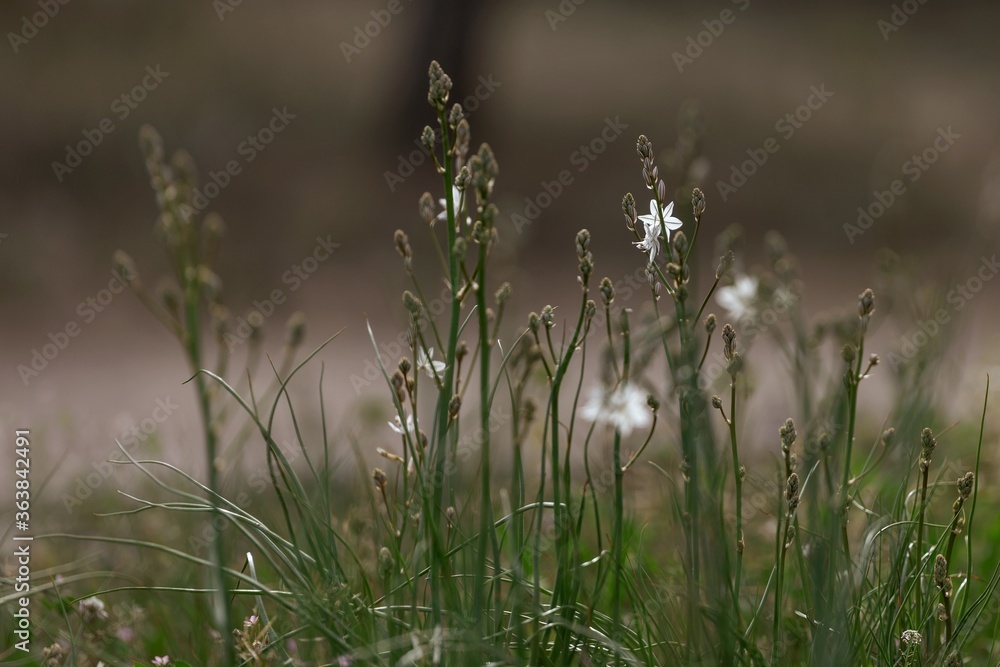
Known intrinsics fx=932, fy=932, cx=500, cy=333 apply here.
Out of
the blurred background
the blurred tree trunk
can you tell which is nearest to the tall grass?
the blurred background

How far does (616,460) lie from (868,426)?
299 centimetres

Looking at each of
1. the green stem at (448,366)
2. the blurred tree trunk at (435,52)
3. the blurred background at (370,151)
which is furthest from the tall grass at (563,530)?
the blurred tree trunk at (435,52)

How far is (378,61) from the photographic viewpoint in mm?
10938

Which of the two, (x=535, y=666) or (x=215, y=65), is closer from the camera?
(x=535, y=666)

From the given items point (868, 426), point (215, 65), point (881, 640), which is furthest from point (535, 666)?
point (215, 65)

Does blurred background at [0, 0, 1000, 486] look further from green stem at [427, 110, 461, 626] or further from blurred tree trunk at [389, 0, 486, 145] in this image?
green stem at [427, 110, 461, 626]

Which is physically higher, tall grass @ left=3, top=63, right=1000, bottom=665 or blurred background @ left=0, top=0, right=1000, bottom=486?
blurred background @ left=0, top=0, right=1000, bottom=486

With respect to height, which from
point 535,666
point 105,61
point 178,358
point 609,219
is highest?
point 105,61

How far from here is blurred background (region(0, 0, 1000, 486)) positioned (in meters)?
7.18

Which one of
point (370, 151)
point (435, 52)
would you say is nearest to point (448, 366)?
point (370, 151)

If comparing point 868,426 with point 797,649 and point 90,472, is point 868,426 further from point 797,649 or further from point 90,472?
point 90,472

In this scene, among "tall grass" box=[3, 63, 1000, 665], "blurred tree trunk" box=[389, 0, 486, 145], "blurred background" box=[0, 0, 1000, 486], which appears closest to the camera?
"tall grass" box=[3, 63, 1000, 665]

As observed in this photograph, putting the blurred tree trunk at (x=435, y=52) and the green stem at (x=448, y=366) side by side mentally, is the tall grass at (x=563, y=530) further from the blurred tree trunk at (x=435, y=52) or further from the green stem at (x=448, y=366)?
the blurred tree trunk at (x=435, y=52)

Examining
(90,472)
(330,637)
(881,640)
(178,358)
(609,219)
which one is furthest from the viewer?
(609,219)
